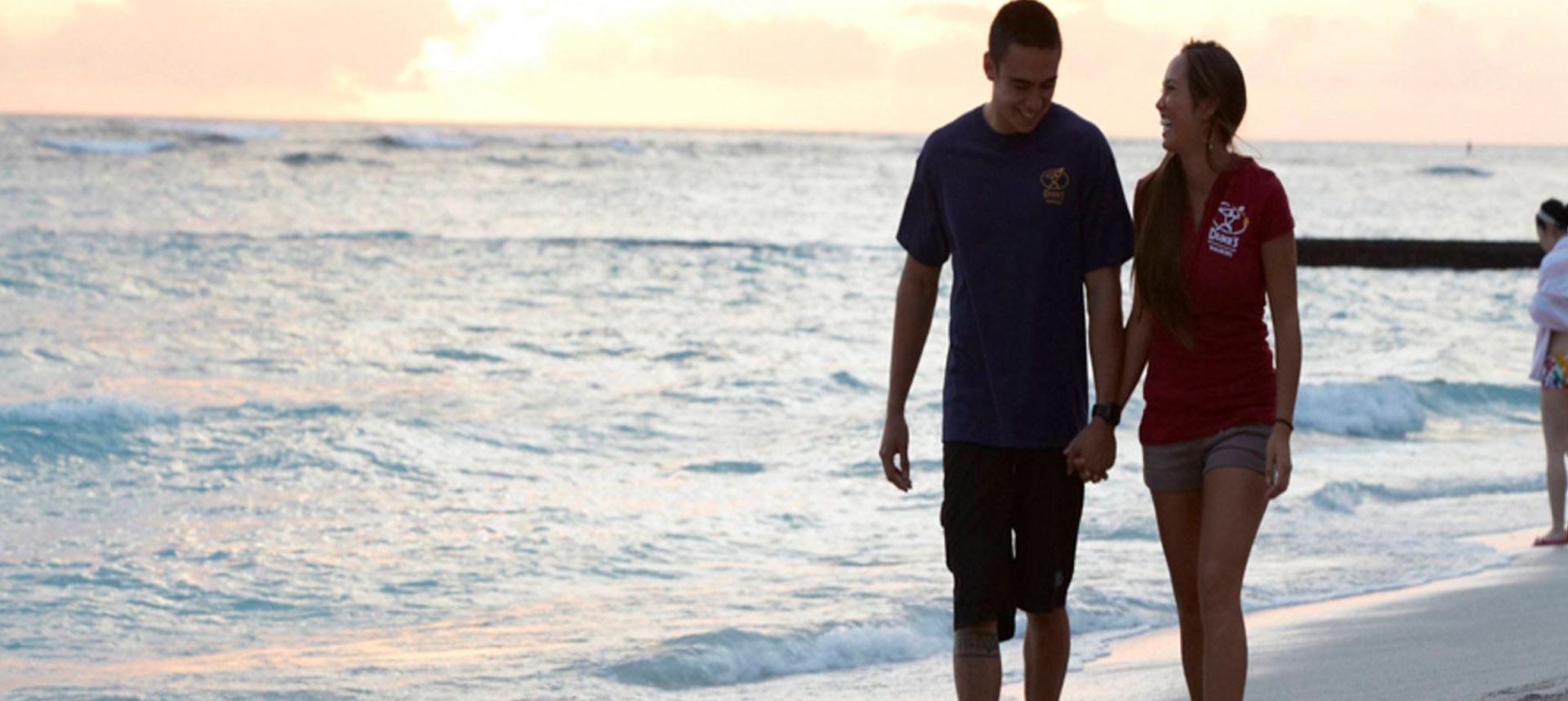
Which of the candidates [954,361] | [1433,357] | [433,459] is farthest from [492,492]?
[1433,357]

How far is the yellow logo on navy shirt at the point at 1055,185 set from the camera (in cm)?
318

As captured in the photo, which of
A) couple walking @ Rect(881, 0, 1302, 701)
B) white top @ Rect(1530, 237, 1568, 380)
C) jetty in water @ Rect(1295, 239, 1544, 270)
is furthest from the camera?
jetty in water @ Rect(1295, 239, 1544, 270)

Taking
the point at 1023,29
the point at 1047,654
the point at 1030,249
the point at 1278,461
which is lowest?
the point at 1047,654

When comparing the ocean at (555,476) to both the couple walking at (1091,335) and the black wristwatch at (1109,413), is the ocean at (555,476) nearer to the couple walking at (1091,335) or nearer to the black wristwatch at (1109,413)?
the couple walking at (1091,335)

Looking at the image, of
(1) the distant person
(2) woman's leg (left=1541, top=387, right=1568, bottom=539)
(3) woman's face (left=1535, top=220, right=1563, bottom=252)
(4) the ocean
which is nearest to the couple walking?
(4) the ocean

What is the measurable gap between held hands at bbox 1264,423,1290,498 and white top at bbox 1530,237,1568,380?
434 cm

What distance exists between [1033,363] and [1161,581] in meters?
3.87

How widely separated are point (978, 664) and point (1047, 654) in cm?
20

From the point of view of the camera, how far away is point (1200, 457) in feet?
10.5

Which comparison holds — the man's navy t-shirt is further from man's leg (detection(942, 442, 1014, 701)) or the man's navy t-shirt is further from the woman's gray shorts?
the woman's gray shorts

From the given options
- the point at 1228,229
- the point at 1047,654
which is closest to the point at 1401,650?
the point at 1047,654

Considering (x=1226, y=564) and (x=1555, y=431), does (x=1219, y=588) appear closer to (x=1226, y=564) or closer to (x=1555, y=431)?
(x=1226, y=564)

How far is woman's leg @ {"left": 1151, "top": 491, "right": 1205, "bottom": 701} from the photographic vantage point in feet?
10.7

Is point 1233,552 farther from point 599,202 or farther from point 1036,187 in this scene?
point 599,202
